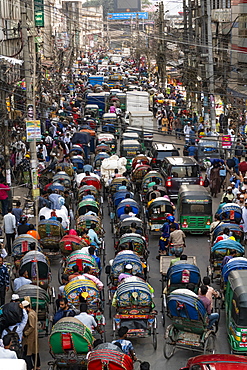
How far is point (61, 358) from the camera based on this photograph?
1330cm

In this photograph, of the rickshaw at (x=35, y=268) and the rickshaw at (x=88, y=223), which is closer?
the rickshaw at (x=35, y=268)

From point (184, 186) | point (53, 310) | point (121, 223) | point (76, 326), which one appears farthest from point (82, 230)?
point (76, 326)

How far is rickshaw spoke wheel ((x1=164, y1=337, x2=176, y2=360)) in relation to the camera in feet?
47.8

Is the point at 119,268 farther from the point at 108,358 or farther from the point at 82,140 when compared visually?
the point at 82,140

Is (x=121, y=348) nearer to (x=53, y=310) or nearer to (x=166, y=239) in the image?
(x=53, y=310)

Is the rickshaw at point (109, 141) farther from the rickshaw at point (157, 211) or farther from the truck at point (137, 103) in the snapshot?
the rickshaw at point (157, 211)

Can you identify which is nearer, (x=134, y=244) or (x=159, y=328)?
(x=159, y=328)

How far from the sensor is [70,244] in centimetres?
1900

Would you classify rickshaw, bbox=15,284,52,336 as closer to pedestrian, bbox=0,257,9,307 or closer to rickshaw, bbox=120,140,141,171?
pedestrian, bbox=0,257,9,307

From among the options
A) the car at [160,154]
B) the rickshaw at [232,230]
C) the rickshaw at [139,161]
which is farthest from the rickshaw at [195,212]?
the car at [160,154]

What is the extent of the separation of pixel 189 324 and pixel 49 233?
753cm

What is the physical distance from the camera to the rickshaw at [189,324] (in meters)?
14.2

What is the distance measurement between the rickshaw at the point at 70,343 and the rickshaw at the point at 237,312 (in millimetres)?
2954

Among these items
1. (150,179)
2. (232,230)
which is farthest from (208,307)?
(150,179)
